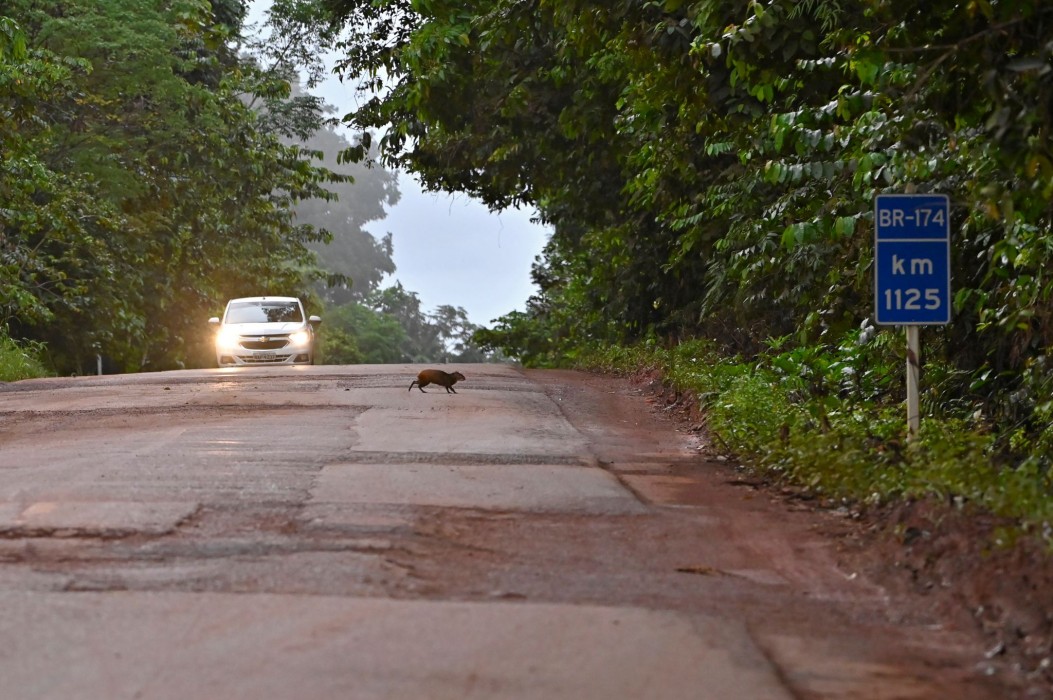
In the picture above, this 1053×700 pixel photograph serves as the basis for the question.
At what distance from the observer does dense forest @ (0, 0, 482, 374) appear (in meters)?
26.1

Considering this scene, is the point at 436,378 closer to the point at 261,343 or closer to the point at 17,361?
the point at 17,361

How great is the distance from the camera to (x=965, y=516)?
680 centimetres

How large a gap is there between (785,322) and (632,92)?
3.85 m

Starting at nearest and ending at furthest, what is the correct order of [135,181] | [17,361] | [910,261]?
1. [910,261]
2. [17,361]
3. [135,181]

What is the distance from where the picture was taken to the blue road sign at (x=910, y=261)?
8852 millimetres

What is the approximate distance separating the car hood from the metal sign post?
19027 millimetres

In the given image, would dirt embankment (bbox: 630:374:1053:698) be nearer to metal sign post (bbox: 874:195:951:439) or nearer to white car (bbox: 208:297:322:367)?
metal sign post (bbox: 874:195:951:439)

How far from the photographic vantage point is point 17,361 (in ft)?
76.8

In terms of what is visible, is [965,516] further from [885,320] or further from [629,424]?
[629,424]

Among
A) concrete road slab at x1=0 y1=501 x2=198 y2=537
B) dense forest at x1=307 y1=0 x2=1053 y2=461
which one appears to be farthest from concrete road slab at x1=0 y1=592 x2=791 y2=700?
dense forest at x1=307 y1=0 x2=1053 y2=461

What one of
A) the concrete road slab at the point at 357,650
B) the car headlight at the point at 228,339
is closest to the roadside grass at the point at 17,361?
the car headlight at the point at 228,339

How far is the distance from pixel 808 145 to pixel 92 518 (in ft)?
17.3

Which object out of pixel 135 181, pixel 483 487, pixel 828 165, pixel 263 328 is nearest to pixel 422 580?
pixel 483 487

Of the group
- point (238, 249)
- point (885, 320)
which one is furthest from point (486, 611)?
point (238, 249)
